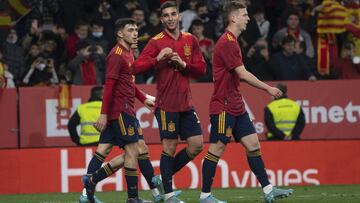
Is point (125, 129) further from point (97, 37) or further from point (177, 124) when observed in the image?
point (97, 37)

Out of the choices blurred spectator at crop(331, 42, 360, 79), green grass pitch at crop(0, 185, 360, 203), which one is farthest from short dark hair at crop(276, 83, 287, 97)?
blurred spectator at crop(331, 42, 360, 79)

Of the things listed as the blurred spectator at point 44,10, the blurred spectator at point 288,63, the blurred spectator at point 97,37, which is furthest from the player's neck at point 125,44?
the blurred spectator at point 44,10

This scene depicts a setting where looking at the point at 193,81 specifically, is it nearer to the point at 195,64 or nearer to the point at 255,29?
the point at 255,29

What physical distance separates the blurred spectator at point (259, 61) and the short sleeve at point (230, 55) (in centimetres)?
693

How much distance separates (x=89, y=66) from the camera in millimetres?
19719

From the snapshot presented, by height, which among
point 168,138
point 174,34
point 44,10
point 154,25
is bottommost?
point 168,138

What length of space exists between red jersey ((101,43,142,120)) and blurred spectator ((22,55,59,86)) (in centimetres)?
685

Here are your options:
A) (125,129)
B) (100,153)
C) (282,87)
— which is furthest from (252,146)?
(282,87)

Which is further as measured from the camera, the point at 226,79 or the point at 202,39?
the point at 202,39

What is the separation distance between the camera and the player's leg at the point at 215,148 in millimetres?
13078

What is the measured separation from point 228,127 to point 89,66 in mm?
7021

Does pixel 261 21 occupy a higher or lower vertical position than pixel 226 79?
higher

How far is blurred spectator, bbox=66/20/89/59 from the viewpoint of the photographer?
20703 mm

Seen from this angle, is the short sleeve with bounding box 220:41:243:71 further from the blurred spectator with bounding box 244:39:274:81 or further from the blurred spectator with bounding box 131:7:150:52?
the blurred spectator with bounding box 131:7:150:52
